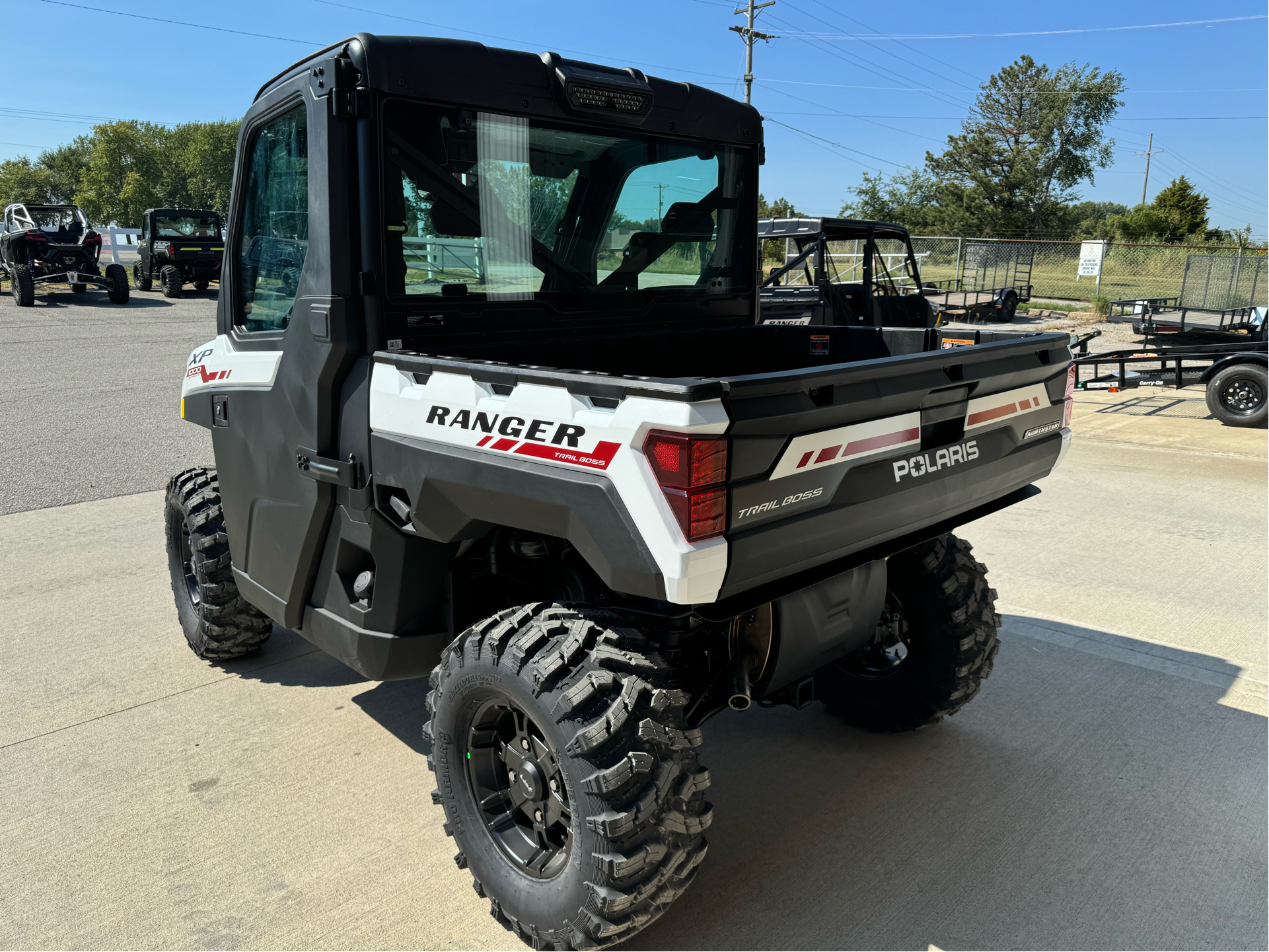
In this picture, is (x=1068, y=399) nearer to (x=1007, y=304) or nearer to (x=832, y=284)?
(x=832, y=284)

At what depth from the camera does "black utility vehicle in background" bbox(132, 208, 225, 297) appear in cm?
2527

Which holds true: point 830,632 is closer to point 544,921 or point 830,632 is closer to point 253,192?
point 544,921

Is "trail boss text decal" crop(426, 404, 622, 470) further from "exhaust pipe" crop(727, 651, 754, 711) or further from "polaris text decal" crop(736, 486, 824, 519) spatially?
"exhaust pipe" crop(727, 651, 754, 711)

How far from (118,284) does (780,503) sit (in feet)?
83.0

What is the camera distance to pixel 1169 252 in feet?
93.0

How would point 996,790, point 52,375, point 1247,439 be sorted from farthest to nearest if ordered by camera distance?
point 52,375, point 1247,439, point 996,790

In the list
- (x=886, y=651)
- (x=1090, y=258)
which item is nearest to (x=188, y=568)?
(x=886, y=651)

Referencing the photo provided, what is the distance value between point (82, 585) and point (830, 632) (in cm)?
444

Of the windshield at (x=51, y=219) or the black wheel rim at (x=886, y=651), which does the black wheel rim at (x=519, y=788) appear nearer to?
the black wheel rim at (x=886, y=651)

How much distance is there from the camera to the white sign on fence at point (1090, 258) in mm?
24625

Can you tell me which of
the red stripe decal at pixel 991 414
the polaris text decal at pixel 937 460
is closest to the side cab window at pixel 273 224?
the polaris text decal at pixel 937 460

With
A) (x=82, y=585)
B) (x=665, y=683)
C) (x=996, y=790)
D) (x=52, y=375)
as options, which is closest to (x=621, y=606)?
(x=665, y=683)

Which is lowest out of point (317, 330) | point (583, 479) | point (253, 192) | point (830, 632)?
point (830, 632)

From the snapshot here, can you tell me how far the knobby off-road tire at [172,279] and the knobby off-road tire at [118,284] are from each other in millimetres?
1590
